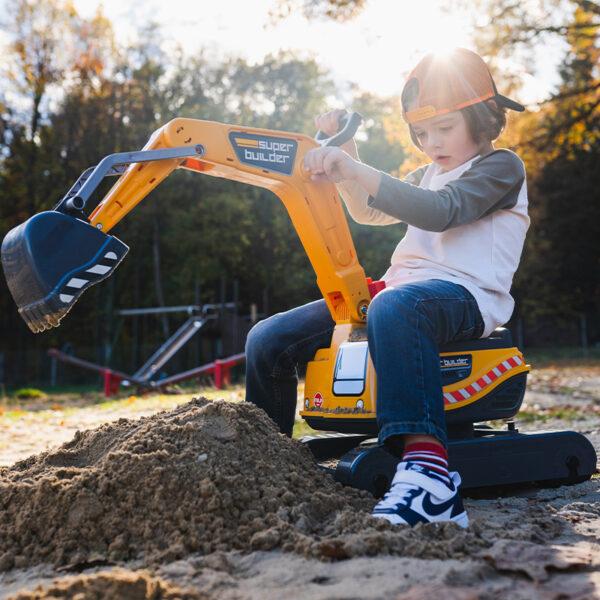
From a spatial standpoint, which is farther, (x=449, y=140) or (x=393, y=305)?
(x=449, y=140)

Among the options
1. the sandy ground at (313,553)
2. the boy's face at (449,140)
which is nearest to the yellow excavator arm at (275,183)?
the boy's face at (449,140)

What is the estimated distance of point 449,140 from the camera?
2.59 m

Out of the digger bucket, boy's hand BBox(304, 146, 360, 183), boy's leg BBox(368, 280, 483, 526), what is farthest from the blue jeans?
the digger bucket

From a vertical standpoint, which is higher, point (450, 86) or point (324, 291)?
point (450, 86)

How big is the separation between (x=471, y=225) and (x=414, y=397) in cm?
77

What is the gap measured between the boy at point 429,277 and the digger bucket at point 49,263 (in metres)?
0.84

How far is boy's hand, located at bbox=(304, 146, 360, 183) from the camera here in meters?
2.31

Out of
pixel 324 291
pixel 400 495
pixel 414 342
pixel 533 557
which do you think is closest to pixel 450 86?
pixel 324 291

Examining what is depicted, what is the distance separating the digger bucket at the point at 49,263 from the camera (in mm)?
2111

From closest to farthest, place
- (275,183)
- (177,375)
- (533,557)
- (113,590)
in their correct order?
1. (113,590)
2. (533,557)
3. (275,183)
4. (177,375)

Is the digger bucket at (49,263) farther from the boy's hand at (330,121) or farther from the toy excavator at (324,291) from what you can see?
the boy's hand at (330,121)

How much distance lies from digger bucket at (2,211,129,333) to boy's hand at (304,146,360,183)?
2.74 feet

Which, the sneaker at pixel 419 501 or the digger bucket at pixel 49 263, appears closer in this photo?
the sneaker at pixel 419 501

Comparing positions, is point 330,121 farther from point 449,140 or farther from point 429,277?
point 429,277
